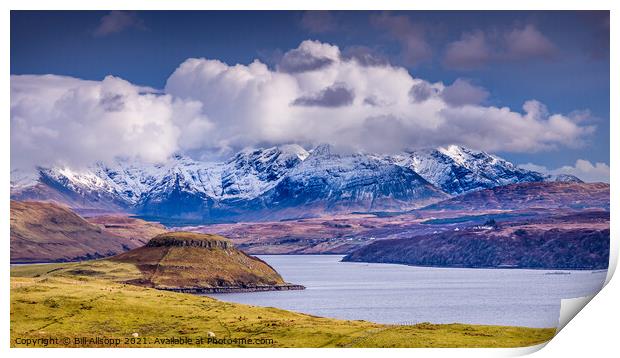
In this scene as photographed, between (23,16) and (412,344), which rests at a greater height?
(23,16)

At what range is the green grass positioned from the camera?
114 metres

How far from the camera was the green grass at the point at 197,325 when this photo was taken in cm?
11412

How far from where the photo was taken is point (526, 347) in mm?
110750

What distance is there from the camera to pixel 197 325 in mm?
126250

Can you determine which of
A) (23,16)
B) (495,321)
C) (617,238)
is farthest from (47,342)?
(495,321)

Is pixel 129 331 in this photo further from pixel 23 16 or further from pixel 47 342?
pixel 23 16

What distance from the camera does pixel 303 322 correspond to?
127625 mm
